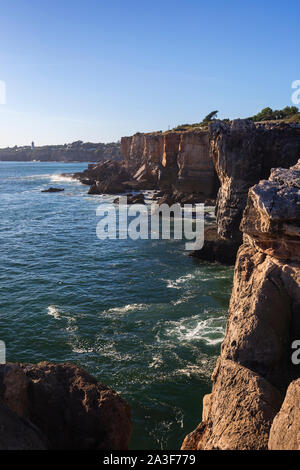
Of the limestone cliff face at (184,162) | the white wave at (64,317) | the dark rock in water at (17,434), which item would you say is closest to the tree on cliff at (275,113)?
the limestone cliff face at (184,162)

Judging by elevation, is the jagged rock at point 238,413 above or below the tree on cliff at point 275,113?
below

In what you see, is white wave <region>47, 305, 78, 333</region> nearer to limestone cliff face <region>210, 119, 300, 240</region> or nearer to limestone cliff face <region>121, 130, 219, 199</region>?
limestone cliff face <region>210, 119, 300, 240</region>

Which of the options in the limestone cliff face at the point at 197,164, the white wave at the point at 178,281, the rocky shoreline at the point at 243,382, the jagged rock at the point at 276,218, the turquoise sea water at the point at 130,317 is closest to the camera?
the rocky shoreline at the point at 243,382

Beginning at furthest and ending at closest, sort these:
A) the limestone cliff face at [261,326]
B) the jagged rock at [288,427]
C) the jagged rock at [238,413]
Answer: the limestone cliff face at [261,326] → the jagged rock at [238,413] → the jagged rock at [288,427]

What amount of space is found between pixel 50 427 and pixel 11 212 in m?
59.8

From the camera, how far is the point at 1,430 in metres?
7.07

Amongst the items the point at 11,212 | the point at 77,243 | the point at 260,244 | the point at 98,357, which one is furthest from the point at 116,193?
the point at 260,244

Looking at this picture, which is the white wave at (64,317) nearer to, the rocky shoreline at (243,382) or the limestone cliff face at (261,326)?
the rocky shoreline at (243,382)

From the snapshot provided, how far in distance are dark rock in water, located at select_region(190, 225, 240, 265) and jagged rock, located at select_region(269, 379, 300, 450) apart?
85.1 feet

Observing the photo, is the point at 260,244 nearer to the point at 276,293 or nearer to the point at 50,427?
the point at 276,293

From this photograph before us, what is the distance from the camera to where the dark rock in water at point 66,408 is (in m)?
8.10

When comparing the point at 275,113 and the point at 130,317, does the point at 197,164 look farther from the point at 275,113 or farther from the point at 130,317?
the point at 130,317

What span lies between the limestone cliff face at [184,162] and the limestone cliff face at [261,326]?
47.8 metres

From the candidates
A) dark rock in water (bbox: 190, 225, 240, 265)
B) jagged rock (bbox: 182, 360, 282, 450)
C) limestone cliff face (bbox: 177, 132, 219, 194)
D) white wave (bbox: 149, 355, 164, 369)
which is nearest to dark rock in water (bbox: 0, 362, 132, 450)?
jagged rock (bbox: 182, 360, 282, 450)
